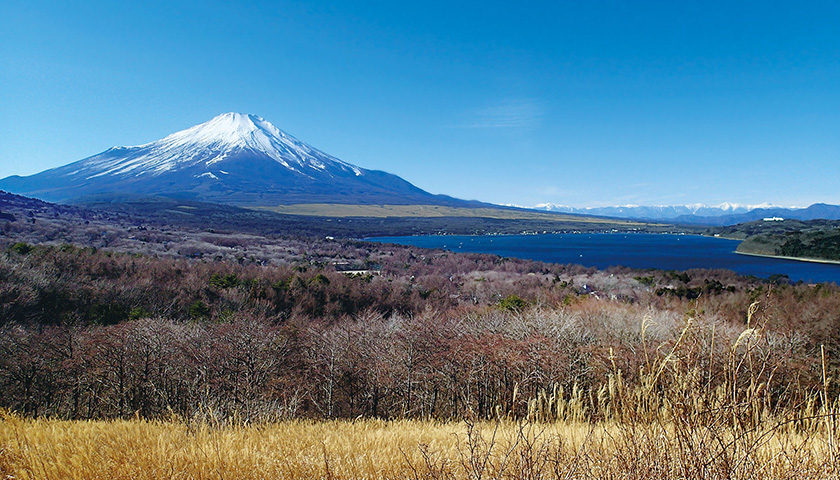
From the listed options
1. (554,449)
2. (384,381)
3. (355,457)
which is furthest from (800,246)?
(355,457)

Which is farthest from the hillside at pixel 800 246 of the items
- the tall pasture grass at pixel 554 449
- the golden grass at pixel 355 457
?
the golden grass at pixel 355 457

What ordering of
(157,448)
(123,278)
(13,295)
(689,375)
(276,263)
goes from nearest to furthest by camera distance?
(689,375), (157,448), (13,295), (123,278), (276,263)

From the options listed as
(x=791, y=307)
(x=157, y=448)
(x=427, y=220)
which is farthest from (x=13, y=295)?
(x=427, y=220)

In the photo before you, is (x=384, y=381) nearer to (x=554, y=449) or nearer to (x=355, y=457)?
(x=355, y=457)

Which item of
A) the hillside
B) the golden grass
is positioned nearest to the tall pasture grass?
the golden grass

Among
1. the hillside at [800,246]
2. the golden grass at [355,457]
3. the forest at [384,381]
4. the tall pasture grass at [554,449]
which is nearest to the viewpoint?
the tall pasture grass at [554,449]

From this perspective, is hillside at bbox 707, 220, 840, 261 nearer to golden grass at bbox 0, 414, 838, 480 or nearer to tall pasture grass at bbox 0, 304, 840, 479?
tall pasture grass at bbox 0, 304, 840, 479

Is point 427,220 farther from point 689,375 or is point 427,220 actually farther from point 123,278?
point 689,375

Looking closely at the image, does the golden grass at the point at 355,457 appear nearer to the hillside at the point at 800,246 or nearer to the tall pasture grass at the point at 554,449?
the tall pasture grass at the point at 554,449

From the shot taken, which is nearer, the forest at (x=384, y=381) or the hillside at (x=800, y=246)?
the forest at (x=384, y=381)

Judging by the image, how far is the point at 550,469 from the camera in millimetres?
2963

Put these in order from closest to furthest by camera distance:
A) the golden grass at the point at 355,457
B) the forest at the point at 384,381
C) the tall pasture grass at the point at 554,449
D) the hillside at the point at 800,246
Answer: the tall pasture grass at the point at 554,449
the golden grass at the point at 355,457
the forest at the point at 384,381
the hillside at the point at 800,246

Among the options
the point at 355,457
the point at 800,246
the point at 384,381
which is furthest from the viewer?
the point at 800,246

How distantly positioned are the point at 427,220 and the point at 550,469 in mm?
159672
